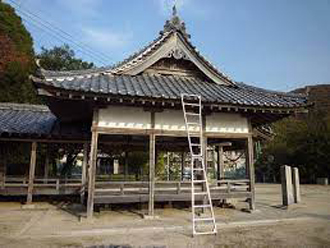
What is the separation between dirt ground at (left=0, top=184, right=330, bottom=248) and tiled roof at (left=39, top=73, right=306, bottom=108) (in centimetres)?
362

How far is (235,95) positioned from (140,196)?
15.6ft

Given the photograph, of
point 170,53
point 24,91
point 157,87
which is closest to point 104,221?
point 157,87

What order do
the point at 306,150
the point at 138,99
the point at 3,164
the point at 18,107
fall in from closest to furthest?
the point at 138,99
the point at 3,164
the point at 18,107
the point at 306,150

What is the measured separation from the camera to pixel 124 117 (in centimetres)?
863

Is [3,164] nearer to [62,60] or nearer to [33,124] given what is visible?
[33,124]

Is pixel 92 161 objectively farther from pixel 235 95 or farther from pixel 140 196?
pixel 235 95

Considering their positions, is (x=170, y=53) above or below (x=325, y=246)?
above

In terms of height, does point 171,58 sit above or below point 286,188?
above

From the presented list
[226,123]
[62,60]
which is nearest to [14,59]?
[62,60]

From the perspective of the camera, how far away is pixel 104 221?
25.7ft

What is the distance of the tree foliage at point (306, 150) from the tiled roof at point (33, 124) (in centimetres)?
2811

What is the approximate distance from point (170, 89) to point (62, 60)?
38.2 meters

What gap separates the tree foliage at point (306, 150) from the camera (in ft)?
101

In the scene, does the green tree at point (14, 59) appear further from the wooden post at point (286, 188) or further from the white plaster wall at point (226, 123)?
the wooden post at point (286, 188)
